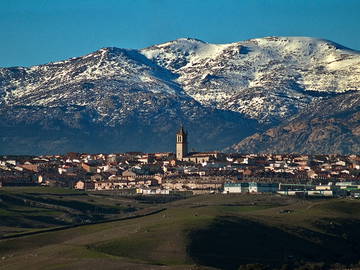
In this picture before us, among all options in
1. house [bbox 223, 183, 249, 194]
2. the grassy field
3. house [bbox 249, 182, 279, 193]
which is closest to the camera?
the grassy field

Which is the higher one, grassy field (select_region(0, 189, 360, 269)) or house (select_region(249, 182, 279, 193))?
house (select_region(249, 182, 279, 193))

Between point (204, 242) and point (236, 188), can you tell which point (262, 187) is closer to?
point (236, 188)

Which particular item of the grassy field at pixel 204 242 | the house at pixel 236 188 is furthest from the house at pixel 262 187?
→ the grassy field at pixel 204 242

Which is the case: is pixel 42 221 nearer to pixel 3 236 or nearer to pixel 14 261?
pixel 3 236

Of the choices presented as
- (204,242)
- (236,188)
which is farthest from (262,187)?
(204,242)

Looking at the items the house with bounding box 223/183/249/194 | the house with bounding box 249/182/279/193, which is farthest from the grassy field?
the house with bounding box 223/183/249/194

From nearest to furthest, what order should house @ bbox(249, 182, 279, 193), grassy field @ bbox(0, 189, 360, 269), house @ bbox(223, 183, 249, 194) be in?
grassy field @ bbox(0, 189, 360, 269), house @ bbox(223, 183, 249, 194), house @ bbox(249, 182, 279, 193)

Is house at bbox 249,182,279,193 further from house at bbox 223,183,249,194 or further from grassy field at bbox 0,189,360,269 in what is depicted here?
grassy field at bbox 0,189,360,269

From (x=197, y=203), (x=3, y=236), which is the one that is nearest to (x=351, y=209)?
(x=197, y=203)

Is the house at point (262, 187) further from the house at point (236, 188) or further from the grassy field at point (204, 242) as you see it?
the grassy field at point (204, 242)
